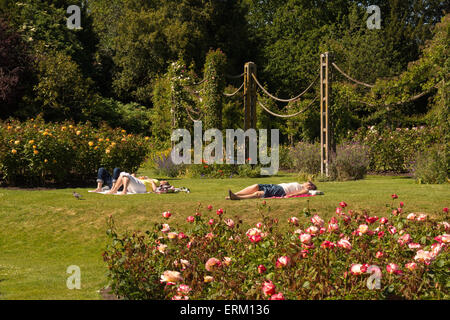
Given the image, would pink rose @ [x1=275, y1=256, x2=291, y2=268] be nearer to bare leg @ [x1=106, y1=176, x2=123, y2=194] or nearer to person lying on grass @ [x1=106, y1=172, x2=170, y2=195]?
person lying on grass @ [x1=106, y1=172, x2=170, y2=195]

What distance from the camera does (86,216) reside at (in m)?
8.31

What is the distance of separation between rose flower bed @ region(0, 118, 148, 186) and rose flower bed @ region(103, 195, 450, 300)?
302 inches

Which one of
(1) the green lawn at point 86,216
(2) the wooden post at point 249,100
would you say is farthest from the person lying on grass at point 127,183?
(2) the wooden post at point 249,100

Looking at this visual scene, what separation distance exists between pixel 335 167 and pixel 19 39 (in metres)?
15.8

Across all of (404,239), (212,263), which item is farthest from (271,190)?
(212,263)

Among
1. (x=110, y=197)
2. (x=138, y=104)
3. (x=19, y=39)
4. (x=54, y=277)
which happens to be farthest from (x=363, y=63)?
(x=54, y=277)

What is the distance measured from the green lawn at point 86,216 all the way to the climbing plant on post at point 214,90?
5838 mm

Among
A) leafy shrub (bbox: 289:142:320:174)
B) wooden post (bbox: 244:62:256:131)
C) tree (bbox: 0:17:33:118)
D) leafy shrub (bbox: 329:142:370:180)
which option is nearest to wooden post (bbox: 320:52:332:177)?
leafy shrub (bbox: 329:142:370:180)

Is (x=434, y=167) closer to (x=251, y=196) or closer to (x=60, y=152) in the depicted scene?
(x=251, y=196)

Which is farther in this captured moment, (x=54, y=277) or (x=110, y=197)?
(x=110, y=197)

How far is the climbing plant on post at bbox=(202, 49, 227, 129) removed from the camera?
15594mm

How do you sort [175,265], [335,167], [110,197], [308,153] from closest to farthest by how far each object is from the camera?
[175,265]
[110,197]
[335,167]
[308,153]
